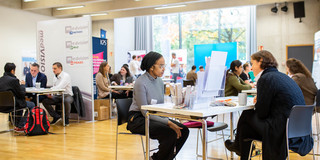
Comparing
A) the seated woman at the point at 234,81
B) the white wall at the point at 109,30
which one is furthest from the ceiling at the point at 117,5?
the seated woman at the point at 234,81

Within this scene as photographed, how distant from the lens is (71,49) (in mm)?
6863

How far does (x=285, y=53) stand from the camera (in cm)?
1257

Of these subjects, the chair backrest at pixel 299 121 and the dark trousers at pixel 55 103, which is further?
the dark trousers at pixel 55 103

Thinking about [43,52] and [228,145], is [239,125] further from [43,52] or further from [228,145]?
[43,52]

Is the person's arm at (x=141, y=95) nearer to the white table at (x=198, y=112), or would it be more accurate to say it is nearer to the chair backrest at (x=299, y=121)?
the white table at (x=198, y=112)

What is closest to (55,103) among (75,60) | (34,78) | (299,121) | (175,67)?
(34,78)

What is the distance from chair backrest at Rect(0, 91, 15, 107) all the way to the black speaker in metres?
10.6

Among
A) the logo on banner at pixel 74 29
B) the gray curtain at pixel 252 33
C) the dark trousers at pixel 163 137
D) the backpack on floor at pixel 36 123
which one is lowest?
the backpack on floor at pixel 36 123

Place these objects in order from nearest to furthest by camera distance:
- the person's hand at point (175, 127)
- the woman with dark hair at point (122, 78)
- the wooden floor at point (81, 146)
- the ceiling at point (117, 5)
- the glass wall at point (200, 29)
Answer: the person's hand at point (175, 127) → the wooden floor at point (81, 146) → the woman with dark hair at point (122, 78) → the ceiling at point (117, 5) → the glass wall at point (200, 29)

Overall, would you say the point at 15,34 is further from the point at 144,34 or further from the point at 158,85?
the point at 158,85

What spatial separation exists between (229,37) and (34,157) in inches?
467

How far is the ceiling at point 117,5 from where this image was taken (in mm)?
10754

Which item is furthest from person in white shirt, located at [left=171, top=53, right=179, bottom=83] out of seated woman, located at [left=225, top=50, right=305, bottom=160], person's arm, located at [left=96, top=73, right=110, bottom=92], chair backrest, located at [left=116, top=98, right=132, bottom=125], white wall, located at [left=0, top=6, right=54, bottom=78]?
seated woman, located at [left=225, top=50, right=305, bottom=160]

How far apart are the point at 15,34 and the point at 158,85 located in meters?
9.50
